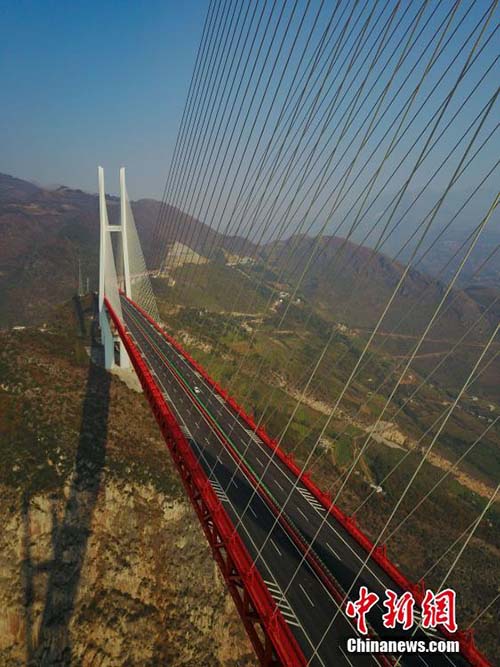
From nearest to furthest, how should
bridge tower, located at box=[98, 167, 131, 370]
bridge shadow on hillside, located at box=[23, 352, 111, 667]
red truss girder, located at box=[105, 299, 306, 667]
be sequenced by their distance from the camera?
red truss girder, located at box=[105, 299, 306, 667] < bridge shadow on hillside, located at box=[23, 352, 111, 667] < bridge tower, located at box=[98, 167, 131, 370]

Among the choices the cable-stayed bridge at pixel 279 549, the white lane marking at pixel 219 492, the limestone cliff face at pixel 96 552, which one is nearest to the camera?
the cable-stayed bridge at pixel 279 549

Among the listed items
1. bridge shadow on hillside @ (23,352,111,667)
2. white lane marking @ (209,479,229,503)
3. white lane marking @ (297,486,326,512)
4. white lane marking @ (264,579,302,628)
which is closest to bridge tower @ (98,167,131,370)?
bridge shadow on hillside @ (23,352,111,667)

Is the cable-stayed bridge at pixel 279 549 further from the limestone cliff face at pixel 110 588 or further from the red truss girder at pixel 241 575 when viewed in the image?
the limestone cliff face at pixel 110 588

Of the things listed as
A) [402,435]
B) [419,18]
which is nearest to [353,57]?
[419,18]

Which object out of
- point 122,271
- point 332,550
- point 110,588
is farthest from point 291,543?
point 122,271

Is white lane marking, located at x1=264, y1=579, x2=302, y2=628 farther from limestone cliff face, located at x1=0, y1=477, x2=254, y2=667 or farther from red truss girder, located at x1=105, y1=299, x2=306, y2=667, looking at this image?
limestone cliff face, located at x1=0, y1=477, x2=254, y2=667

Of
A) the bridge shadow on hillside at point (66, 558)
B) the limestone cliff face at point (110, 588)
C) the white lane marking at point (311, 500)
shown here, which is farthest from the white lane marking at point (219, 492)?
the bridge shadow on hillside at point (66, 558)
